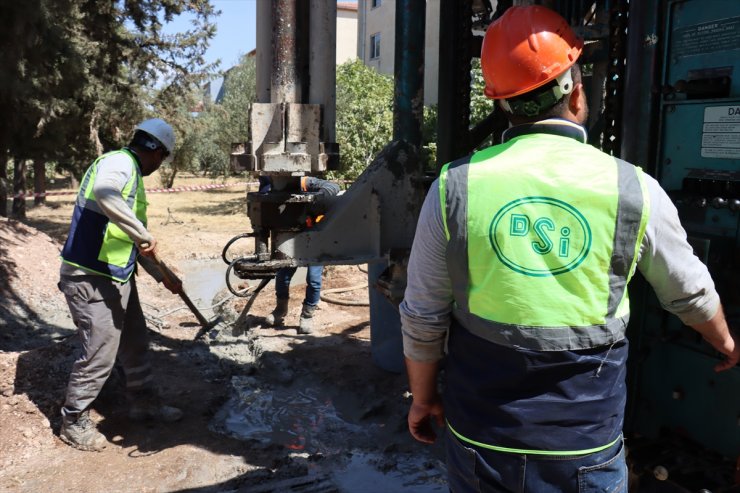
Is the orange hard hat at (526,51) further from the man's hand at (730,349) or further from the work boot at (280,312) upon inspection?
the work boot at (280,312)

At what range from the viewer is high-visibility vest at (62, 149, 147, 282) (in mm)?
4238

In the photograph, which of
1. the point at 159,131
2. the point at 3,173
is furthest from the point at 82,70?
the point at 159,131

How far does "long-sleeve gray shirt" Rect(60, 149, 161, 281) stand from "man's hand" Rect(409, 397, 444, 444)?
105 inches

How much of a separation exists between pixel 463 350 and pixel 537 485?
0.40 metres

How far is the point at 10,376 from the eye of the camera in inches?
191

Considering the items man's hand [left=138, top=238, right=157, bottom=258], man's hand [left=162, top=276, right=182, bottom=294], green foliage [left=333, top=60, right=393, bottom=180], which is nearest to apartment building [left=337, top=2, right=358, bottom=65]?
green foliage [left=333, top=60, right=393, bottom=180]

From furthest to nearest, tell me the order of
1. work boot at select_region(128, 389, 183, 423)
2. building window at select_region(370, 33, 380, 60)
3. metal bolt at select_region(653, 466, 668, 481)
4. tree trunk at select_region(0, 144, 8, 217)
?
building window at select_region(370, 33, 380, 60), tree trunk at select_region(0, 144, 8, 217), work boot at select_region(128, 389, 183, 423), metal bolt at select_region(653, 466, 668, 481)

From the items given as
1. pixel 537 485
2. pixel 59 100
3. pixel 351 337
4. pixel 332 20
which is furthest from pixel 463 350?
pixel 59 100

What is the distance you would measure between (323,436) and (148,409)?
4.10 ft

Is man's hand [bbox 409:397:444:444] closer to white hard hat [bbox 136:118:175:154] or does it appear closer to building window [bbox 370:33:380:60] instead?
white hard hat [bbox 136:118:175:154]

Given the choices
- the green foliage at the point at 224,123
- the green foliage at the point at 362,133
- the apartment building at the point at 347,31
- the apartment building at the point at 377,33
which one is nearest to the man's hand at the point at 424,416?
the green foliage at the point at 362,133

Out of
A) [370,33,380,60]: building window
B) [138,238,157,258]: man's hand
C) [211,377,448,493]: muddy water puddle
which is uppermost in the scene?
[370,33,380,60]: building window

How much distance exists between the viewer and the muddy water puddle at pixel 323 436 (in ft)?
12.6

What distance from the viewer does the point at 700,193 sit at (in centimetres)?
258
